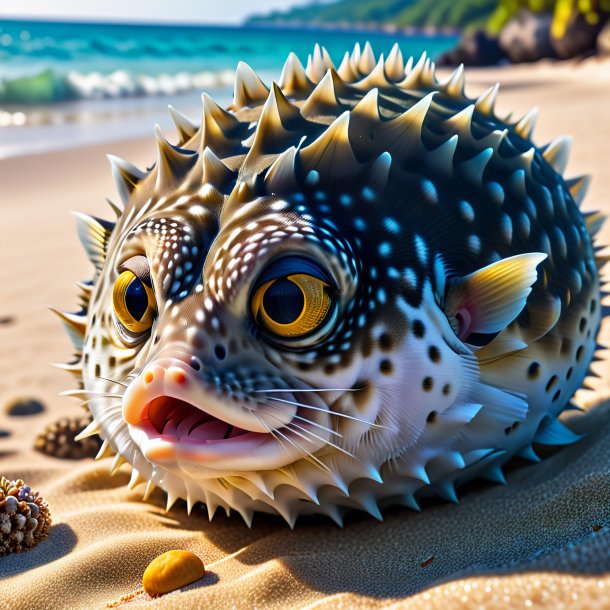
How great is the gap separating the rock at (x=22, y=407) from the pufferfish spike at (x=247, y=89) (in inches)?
80.9

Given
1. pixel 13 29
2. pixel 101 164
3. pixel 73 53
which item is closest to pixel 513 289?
pixel 101 164

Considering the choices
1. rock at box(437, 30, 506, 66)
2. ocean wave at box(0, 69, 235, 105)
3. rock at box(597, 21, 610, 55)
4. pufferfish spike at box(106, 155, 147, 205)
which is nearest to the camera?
pufferfish spike at box(106, 155, 147, 205)

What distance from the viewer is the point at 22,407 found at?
4.10 m

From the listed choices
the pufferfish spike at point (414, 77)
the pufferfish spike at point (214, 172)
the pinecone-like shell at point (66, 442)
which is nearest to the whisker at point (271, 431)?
the pufferfish spike at point (214, 172)

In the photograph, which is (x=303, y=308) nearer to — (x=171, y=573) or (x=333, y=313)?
(x=333, y=313)

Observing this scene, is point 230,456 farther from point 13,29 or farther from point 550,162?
point 13,29

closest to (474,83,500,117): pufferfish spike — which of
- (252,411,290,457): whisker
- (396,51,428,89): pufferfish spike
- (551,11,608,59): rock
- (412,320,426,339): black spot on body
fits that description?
(396,51,428,89): pufferfish spike

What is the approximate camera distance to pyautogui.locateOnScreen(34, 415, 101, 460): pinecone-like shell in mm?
3602

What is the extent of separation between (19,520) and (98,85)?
23.0m

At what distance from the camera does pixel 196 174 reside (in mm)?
2434

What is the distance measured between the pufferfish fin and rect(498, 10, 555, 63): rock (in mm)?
25592

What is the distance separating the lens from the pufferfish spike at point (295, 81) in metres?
2.82

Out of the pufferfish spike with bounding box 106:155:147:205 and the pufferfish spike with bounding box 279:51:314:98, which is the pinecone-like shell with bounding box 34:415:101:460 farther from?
the pufferfish spike with bounding box 279:51:314:98

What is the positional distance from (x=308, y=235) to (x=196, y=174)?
1.69 feet
